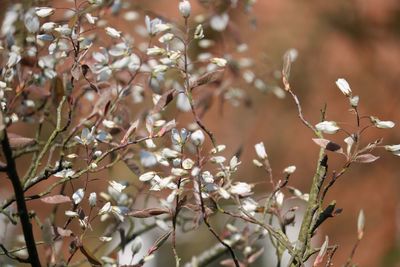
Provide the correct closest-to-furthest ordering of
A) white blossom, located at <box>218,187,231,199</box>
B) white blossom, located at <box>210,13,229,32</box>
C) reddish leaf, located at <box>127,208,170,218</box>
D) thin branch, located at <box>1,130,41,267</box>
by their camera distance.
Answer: thin branch, located at <box>1,130,41,267</box> → white blossom, located at <box>218,187,231,199</box> → reddish leaf, located at <box>127,208,170,218</box> → white blossom, located at <box>210,13,229,32</box>

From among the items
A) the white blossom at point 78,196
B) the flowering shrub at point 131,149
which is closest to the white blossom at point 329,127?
the flowering shrub at point 131,149

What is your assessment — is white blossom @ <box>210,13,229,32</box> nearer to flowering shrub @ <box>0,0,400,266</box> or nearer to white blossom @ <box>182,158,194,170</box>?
flowering shrub @ <box>0,0,400,266</box>

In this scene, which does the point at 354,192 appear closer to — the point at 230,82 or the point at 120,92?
the point at 230,82

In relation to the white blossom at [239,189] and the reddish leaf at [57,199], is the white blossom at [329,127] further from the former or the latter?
the reddish leaf at [57,199]

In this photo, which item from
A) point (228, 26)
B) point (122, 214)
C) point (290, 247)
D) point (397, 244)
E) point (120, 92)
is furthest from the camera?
point (397, 244)

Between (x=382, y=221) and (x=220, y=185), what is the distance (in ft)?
15.8

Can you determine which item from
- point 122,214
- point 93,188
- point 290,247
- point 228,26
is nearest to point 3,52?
point 122,214

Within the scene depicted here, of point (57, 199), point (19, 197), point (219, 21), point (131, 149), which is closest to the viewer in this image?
point (19, 197)

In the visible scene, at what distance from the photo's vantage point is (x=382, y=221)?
6242 millimetres

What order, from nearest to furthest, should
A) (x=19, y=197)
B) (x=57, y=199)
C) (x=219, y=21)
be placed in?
(x=19, y=197)
(x=57, y=199)
(x=219, y=21)

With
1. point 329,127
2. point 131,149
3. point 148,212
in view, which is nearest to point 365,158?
point 329,127

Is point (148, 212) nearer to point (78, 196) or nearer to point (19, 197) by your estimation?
point (78, 196)

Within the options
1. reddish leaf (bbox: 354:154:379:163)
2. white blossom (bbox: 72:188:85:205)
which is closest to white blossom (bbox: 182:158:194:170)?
white blossom (bbox: 72:188:85:205)

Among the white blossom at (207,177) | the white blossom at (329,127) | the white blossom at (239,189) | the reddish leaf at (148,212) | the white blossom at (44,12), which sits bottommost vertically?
the reddish leaf at (148,212)
